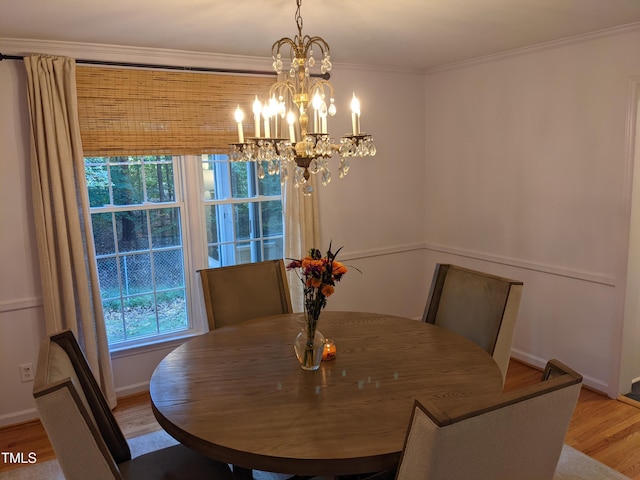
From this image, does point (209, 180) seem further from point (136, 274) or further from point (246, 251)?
point (136, 274)

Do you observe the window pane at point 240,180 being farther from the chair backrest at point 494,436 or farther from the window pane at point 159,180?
the chair backrest at point 494,436

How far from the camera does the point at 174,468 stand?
189 cm

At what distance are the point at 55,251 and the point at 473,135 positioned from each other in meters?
3.26

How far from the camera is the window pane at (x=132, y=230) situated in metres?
3.51

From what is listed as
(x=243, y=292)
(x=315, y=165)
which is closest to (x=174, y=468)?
(x=243, y=292)

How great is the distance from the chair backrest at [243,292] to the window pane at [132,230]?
37.7 inches

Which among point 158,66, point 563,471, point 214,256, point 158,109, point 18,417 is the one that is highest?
point 158,66

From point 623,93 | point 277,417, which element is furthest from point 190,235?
point 623,93

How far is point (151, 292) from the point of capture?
3672mm

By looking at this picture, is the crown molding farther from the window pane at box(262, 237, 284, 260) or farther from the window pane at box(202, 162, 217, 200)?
the window pane at box(202, 162, 217, 200)

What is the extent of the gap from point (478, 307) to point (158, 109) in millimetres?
2406

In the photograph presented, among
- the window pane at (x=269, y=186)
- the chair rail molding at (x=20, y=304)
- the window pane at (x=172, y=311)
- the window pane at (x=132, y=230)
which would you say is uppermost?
the window pane at (x=269, y=186)

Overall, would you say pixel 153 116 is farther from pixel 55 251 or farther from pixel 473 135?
pixel 473 135

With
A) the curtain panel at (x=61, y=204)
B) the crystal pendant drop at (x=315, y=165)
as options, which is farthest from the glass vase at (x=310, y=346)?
the curtain panel at (x=61, y=204)
